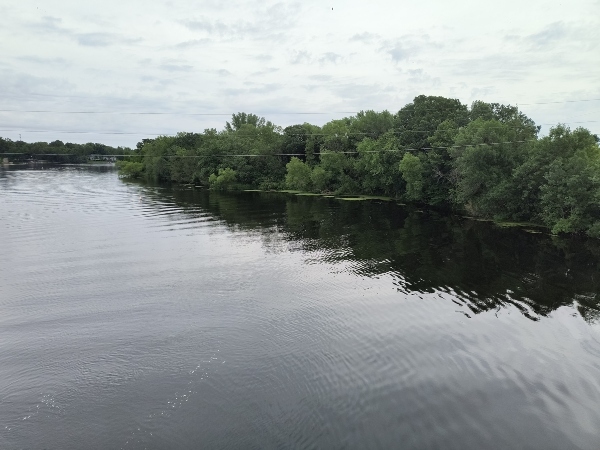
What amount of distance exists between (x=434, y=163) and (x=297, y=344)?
4085 cm

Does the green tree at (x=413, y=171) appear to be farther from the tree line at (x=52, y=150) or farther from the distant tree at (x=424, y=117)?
the tree line at (x=52, y=150)

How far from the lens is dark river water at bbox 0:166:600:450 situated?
12438mm

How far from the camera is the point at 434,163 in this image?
52594mm

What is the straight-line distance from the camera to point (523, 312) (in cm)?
2080

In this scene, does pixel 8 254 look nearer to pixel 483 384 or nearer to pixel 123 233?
pixel 123 233

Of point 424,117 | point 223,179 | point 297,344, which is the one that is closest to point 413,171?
point 424,117

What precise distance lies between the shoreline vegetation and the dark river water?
21.6 feet

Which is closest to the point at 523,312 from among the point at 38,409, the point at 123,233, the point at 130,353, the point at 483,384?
the point at 483,384

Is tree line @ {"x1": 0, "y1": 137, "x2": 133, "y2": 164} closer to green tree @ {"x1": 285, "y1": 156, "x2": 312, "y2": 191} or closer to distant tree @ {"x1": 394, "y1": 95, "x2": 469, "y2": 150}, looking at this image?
green tree @ {"x1": 285, "y1": 156, "x2": 312, "y2": 191}

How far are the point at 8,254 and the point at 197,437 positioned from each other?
1015 inches

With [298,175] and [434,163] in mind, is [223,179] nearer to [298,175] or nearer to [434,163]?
[298,175]

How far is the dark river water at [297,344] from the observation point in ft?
40.8

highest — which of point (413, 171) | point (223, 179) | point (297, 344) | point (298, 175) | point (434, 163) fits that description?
point (434, 163)

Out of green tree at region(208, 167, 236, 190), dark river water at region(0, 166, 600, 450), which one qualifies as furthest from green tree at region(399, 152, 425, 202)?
green tree at region(208, 167, 236, 190)
